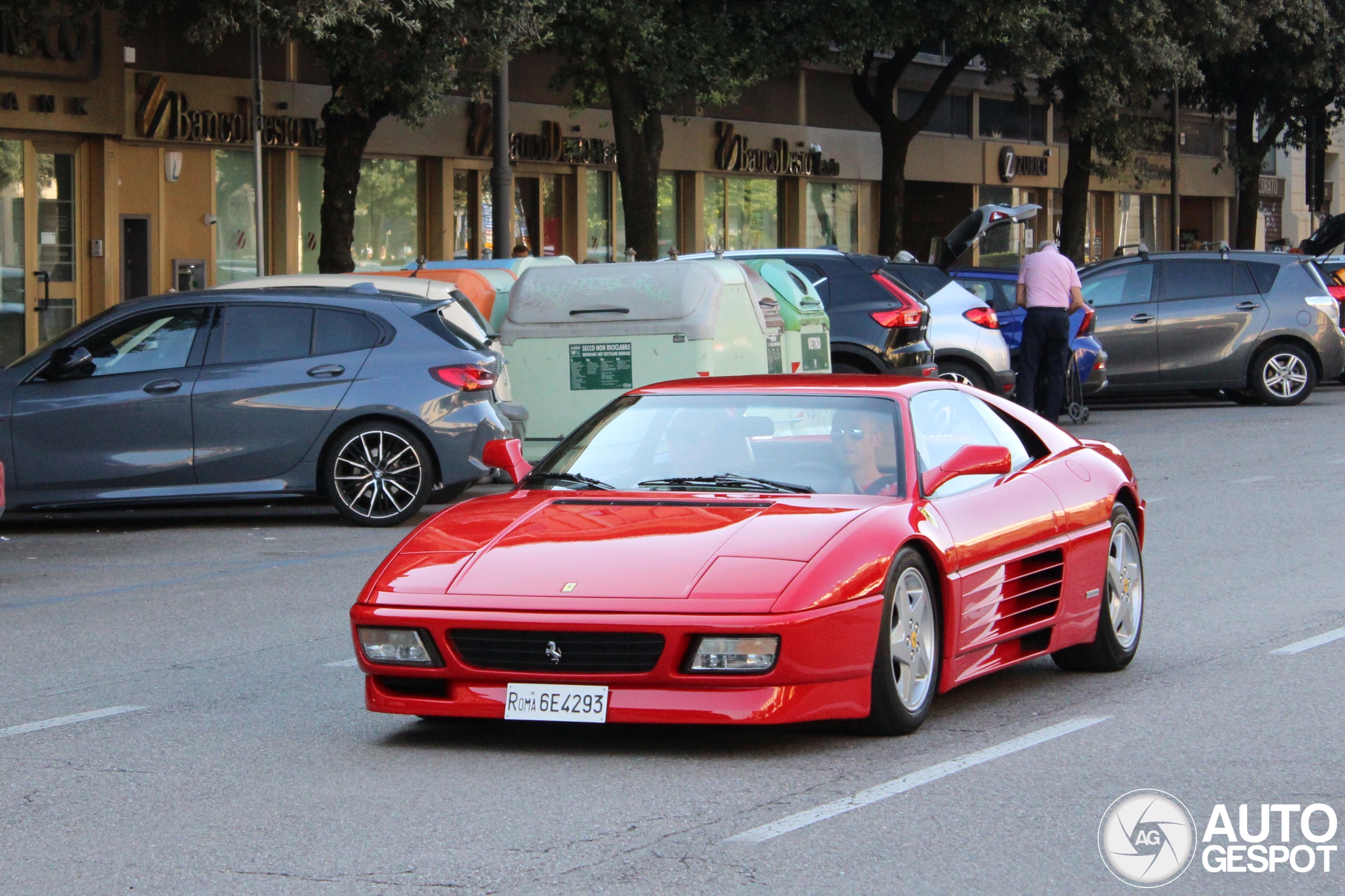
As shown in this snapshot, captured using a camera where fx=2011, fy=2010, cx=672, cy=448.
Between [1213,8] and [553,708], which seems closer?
[553,708]

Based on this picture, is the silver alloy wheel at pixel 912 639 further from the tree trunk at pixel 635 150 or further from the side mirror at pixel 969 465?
the tree trunk at pixel 635 150

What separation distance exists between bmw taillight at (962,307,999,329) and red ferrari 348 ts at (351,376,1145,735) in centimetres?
1261

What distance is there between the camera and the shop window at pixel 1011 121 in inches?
1748

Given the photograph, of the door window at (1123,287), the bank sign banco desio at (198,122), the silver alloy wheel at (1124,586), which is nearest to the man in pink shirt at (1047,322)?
the door window at (1123,287)

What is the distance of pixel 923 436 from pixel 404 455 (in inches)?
274

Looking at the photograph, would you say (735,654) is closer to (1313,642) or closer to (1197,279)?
(1313,642)

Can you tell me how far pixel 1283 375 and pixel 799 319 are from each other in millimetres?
9319

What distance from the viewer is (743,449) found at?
7363mm

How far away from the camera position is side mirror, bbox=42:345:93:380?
1362 centimetres

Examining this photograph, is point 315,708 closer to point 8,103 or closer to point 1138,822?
point 1138,822

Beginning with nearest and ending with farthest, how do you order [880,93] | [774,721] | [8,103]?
1. [774,721]
2. [8,103]
3. [880,93]

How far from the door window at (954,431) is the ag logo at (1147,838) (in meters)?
1.63

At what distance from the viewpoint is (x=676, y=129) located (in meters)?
34.6

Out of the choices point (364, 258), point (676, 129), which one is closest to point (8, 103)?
point (364, 258)
